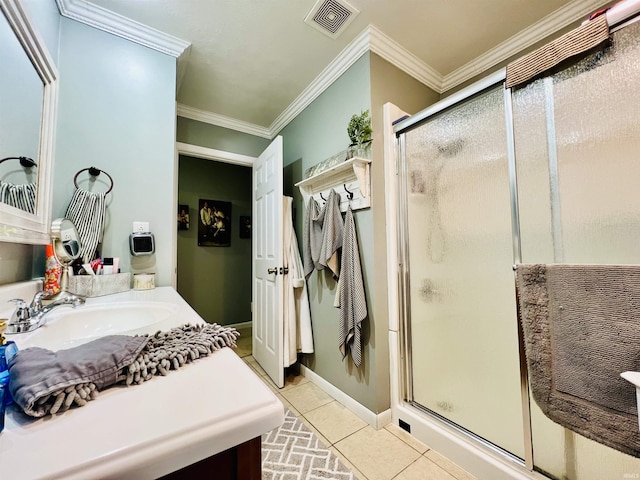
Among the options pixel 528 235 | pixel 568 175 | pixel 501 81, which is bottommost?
pixel 528 235

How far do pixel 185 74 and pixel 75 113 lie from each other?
884 millimetres

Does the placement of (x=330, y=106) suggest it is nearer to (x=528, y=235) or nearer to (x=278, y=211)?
(x=278, y=211)

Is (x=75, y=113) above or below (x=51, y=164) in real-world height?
above

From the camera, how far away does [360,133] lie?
165 cm

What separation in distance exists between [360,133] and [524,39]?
4.01 ft

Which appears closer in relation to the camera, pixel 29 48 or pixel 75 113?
pixel 29 48

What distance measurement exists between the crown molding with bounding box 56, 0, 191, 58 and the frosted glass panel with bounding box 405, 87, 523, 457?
5.42ft

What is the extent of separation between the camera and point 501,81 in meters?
1.20

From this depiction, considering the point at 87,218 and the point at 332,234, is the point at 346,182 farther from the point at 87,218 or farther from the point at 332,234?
the point at 87,218

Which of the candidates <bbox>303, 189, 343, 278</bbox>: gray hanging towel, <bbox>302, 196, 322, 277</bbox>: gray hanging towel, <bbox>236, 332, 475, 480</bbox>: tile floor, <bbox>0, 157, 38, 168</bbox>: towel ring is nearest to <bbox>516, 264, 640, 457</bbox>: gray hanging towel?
<bbox>236, 332, 475, 480</bbox>: tile floor

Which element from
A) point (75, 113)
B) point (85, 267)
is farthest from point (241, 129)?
point (85, 267)

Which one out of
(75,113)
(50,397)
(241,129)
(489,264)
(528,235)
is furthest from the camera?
(241,129)

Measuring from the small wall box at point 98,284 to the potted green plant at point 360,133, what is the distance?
1.51 metres

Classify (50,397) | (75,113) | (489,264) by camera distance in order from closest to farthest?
1. (50,397)
2. (489,264)
3. (75,113)
